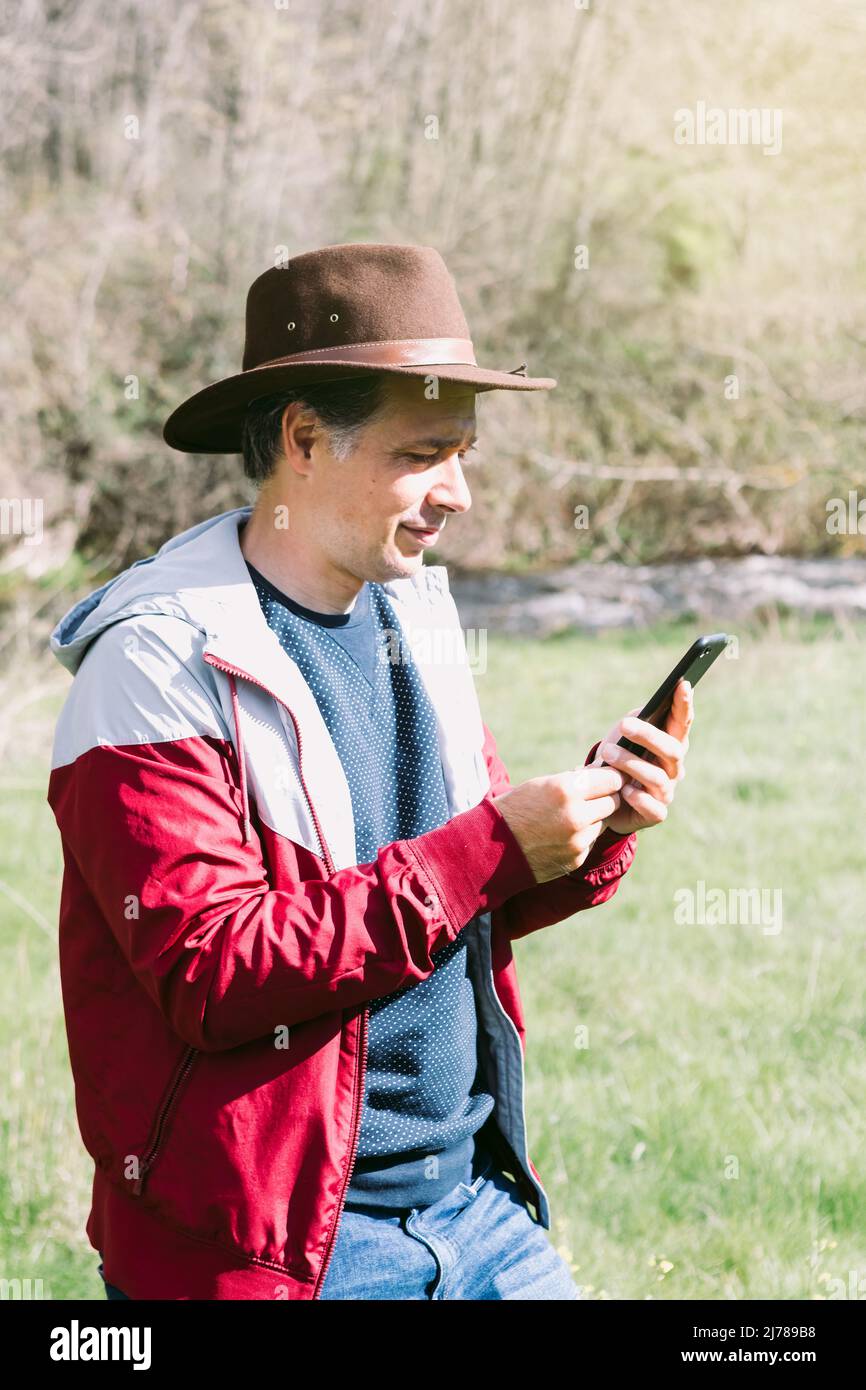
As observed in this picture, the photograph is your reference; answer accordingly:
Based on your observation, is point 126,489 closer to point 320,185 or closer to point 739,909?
point 320,185

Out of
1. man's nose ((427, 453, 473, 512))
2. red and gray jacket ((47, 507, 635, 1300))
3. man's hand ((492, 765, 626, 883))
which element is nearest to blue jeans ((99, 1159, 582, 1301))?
red and gray jacket ((47, 507, 635, 1300))

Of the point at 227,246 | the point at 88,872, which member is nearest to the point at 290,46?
Answer: the point at 227,246

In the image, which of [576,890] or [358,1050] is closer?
[358,1050]

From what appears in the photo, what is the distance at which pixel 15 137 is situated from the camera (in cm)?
1262

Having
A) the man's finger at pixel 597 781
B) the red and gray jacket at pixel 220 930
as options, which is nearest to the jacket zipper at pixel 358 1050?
the red and gray jacket at pixel 220 930

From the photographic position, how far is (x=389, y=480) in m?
2.32

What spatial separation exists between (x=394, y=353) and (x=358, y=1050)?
1032 millimetres

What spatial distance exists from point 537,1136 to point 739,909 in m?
1.76

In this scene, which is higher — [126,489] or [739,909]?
[126,489]

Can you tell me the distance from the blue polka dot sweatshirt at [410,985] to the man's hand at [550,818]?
0.27 meters

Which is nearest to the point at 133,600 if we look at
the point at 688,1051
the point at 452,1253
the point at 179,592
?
the point at 179,592

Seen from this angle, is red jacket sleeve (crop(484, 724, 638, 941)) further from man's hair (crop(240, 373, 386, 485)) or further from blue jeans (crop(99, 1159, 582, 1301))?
man's hair (crop(240, 373, 386, 485))

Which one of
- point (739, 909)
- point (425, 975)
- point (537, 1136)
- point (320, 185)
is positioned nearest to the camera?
point (425, 975)

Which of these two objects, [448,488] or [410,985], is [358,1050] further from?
[448,488]
